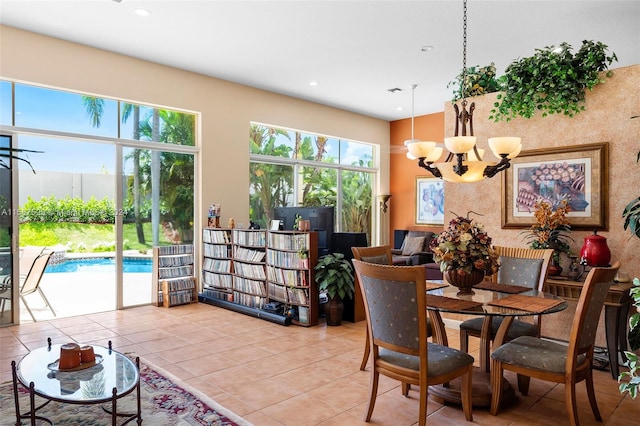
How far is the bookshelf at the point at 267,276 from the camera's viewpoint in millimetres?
5242

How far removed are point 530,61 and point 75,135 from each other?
5.37 m

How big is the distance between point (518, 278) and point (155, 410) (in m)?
3.10

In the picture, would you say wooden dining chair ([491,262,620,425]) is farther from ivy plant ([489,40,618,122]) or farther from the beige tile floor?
ivy plant ([489,40,618,122])

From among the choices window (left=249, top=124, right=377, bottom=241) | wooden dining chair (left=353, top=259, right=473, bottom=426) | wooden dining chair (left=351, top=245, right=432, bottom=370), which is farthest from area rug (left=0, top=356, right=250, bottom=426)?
window (left=249, top=124, right=377, bottom=241)

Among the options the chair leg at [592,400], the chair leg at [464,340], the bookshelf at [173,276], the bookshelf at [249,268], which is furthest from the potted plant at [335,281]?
the chair leg at [592,400]

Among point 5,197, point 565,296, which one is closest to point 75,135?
point 5,197

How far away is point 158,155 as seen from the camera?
20.6 ft

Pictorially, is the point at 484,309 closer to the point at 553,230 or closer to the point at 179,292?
the point at 553,230

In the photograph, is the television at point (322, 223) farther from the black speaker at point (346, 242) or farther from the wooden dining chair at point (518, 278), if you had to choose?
the wooden dining chair at point (518, 278)

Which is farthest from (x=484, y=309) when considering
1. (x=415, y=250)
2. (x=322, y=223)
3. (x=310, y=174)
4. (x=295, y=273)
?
(x=310, y=174)

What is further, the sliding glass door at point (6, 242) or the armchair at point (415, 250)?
the armchair at point (415, 250)

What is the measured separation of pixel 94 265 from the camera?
5988 millimetres

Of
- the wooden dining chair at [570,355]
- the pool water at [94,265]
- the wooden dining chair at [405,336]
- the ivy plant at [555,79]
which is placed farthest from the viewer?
the pool water at [94,265]

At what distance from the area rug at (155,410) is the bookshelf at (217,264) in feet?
9.78
